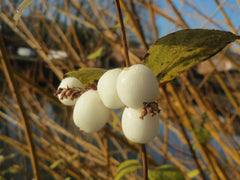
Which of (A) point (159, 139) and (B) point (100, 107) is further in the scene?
(A) point (159, 139)

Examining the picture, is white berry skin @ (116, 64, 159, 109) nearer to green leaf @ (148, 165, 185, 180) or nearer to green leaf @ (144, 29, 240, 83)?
green leaf @ (144, 29, 240, 83)

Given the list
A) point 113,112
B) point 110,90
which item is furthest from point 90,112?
point 113,112

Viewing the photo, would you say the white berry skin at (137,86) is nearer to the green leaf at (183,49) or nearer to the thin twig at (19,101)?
the green leaf at (183,49)

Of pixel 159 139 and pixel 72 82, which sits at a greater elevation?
pixel 159 139

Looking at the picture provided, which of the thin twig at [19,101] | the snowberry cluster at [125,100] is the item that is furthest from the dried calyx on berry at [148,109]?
the thin twig at [19,101]

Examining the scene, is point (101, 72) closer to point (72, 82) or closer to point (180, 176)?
point (72, 82)

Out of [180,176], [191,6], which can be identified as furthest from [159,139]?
[180,176]

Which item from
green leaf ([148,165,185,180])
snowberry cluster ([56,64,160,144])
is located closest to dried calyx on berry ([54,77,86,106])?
snowberry cluster ([56,64,160,144])
